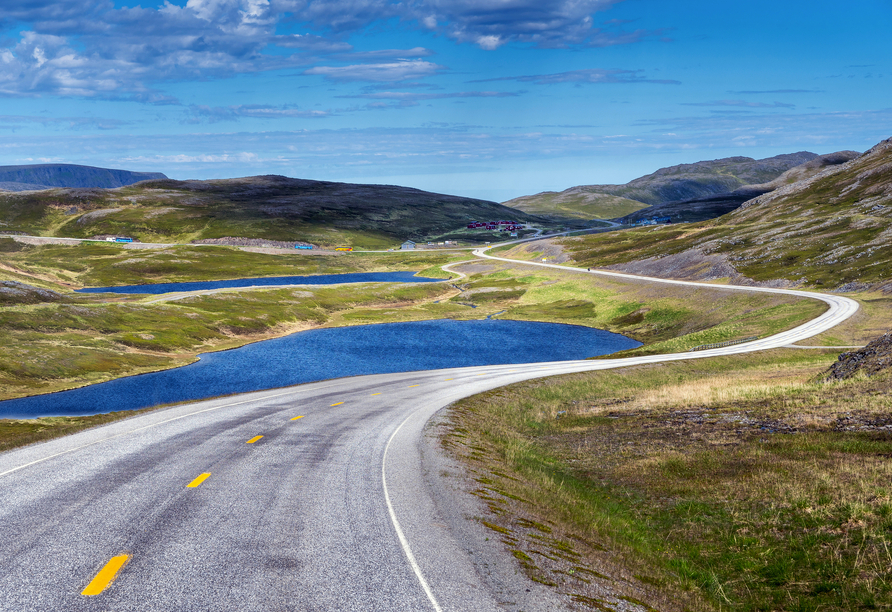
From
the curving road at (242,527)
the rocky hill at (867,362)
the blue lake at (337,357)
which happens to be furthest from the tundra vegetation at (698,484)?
the blue lake at (337,357)

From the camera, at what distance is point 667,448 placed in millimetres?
25234

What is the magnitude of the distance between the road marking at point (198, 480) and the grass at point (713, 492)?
8.81 metres

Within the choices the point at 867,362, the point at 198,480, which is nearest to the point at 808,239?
the point at 867,362

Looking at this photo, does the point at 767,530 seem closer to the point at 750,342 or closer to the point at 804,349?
the point at 804,349

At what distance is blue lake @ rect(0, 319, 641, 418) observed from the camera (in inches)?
2411

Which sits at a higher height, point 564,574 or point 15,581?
point 15,581

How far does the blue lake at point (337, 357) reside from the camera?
61.2 m

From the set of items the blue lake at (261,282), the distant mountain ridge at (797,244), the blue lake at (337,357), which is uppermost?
the distant mountain ridge at (797,244)

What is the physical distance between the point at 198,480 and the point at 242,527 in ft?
15.4

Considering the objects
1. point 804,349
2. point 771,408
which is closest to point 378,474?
point 771,408

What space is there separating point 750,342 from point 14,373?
8476 cm

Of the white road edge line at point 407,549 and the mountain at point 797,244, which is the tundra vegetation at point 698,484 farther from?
the mountain at point 797,244

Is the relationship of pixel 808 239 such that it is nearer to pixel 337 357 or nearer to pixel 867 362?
pixel 337 357

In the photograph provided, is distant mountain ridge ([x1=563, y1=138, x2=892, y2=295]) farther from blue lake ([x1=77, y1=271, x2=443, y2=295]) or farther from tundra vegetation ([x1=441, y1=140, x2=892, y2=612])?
tundra vegetation ([x1=441, y1=140, x2=892, y2=612])
